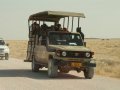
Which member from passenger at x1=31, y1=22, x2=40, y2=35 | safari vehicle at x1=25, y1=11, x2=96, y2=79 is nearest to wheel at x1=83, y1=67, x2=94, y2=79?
safari vehicle at x1=25, y1=11, x2=96, y2=79

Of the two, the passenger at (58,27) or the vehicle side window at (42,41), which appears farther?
the passenger at (58,27)

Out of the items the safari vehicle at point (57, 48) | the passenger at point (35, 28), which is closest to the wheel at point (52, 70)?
the safari vehicle at point (57, 48)

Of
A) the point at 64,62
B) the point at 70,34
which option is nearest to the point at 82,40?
the point at 70,34

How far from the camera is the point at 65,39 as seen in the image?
20672 mm

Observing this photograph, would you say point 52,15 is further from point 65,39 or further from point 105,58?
point 105,58

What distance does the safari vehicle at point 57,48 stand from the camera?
62.4 ft

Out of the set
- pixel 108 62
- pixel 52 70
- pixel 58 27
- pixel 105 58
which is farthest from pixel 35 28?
pixel 105 58

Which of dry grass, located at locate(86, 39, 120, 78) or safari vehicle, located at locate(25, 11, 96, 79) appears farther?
dry grass, located at locate(86, 39, 120, 78)

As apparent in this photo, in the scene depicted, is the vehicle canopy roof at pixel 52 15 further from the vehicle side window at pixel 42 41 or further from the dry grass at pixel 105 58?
the dry grass at pixel 105 58

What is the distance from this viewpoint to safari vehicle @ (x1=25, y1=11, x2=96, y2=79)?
1902cm

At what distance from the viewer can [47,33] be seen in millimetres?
20906

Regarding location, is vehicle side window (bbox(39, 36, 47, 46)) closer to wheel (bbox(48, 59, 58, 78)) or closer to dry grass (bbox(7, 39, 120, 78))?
wheel (bbox(48, 59, 58, 78))

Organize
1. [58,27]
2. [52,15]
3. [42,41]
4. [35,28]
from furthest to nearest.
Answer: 1. [35,28]
2. [58,27]
3. [52,15]
4. [42,41]

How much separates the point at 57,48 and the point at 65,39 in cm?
152
